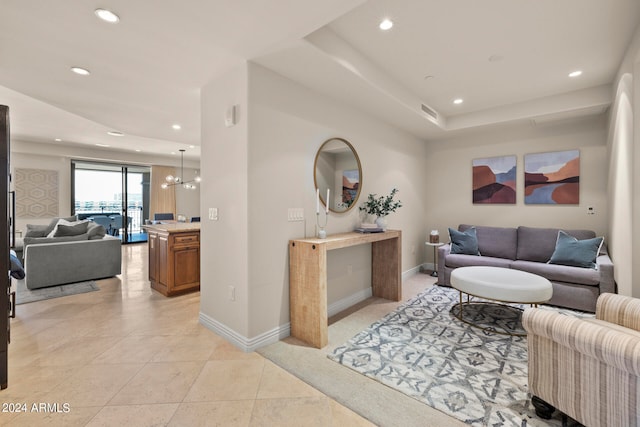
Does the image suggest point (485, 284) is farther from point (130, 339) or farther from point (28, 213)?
point (28, 213)

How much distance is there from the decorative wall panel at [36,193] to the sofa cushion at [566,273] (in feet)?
32.4

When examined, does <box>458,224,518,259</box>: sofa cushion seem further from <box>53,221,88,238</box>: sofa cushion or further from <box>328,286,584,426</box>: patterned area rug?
<box>53,221,88,238</box>: sofa cushion

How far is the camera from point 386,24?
229 cm

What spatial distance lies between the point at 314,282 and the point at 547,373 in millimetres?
A: 1634

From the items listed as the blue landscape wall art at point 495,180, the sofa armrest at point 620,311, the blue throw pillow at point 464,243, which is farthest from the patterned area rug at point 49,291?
the blue landscape wall art at point 495,180

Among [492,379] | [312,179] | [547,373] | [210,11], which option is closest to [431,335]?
[492,379]

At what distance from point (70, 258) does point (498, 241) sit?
6598mm

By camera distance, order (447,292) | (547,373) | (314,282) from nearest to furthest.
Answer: (547,373), (314,282), (447,292)

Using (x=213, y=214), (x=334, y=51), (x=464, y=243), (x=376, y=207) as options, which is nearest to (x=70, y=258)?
(x=213, y=214)

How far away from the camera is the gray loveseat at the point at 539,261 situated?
3164 mm

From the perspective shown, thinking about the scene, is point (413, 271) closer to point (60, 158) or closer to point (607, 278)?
point (607, 278)

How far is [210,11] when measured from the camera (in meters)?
1.82

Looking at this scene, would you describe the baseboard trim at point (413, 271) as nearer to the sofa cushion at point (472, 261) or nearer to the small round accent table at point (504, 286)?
the sofa cushion at point (472, 261)

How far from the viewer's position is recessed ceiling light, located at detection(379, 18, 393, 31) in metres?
2.25
